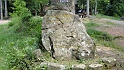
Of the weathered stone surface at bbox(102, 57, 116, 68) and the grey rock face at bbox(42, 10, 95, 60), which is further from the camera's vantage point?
the grey rock face at bbox(42, 10, 95, 60)

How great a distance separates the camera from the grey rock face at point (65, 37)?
7.02 m

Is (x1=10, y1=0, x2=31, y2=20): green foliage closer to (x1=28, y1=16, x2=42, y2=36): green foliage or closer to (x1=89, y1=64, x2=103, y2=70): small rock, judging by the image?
(x1=28, y1=16, x2=42, y2=36): green foliage

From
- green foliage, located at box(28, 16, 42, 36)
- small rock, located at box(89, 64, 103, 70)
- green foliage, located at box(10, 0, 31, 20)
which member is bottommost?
small rock, located at box(89, 64, 103, 70)

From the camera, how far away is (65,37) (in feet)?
23.6

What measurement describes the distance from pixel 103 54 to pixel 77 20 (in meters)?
1.27

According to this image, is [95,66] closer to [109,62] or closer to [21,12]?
[109,62]

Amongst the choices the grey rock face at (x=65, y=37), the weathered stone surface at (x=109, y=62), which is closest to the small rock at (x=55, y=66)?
the grey rock face at (x=65, y=37)

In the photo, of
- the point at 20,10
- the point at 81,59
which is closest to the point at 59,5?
the point at 81,59

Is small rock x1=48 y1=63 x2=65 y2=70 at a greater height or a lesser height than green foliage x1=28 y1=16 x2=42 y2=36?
lesser

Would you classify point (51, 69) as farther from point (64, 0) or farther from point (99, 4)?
point (99, 4)

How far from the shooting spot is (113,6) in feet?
97.0

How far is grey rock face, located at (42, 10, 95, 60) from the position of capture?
23.0ft

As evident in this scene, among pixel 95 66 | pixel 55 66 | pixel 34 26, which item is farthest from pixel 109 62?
pixel 34 26

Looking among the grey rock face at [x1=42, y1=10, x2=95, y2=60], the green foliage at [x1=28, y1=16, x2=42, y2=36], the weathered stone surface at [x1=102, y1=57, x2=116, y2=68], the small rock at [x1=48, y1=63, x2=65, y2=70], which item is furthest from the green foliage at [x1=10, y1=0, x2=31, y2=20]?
the weathered stone surface at [x1=102, y1=57, x2=116, y2=68]
